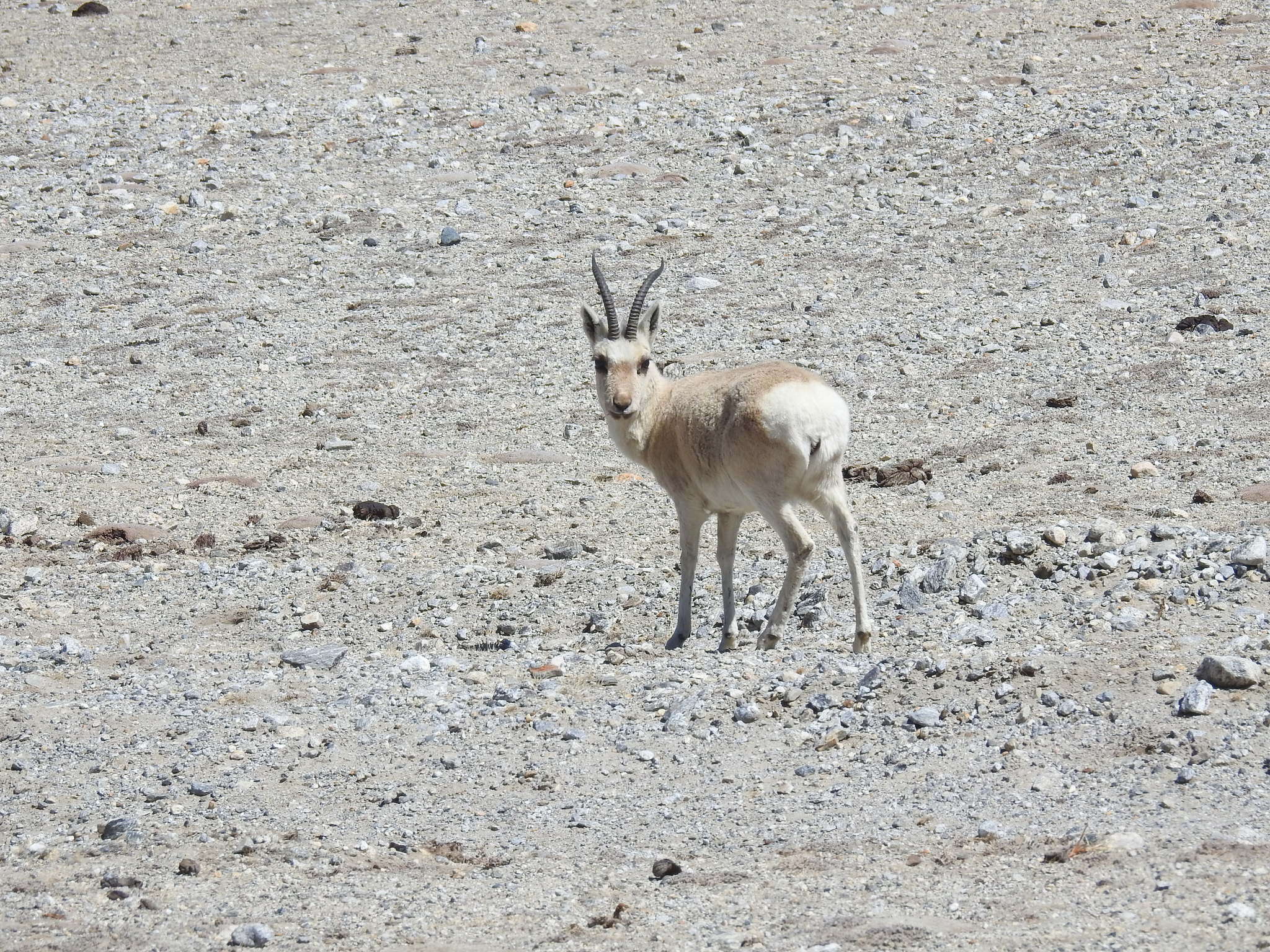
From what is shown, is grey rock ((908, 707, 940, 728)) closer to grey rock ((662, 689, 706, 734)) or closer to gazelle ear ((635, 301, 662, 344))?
grey rock ((662, 689, 706, 734))

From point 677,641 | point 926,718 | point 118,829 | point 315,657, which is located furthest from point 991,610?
point 118,829

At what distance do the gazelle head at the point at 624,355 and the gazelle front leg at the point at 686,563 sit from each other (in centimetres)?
70

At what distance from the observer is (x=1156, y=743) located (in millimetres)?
6781

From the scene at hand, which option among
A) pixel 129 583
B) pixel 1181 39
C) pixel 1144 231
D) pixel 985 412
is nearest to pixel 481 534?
pixel 129 583

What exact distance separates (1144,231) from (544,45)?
406 inches

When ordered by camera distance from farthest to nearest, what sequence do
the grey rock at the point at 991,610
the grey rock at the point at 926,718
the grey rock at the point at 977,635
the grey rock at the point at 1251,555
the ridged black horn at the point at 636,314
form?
1. the ridged black horn at the point at 636,314
2. the grey rock at the point at 991,610
3. the grey rock at the point at 1251,555
4. the grey rock at the point at 977,635
5. the grey rock at the point at 926,718

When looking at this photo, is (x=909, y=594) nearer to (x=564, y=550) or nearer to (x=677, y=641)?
(x=677, y=641)

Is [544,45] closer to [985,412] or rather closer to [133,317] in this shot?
[133,317]

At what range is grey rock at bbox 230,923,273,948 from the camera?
5.85 m

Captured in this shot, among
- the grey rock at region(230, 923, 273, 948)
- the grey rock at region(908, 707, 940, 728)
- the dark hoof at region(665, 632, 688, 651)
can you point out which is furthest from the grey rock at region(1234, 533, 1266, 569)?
the grey rock at region(230, 923, 273, 948)

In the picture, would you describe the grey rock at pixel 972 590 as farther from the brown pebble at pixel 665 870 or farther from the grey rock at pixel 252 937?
the grey rock at pixel 252 937

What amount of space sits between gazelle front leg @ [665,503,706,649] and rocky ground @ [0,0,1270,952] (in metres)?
0.12

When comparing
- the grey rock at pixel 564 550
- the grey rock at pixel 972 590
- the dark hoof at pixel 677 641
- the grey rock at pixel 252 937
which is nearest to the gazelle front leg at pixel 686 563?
the dark hoof at pixel 677 641

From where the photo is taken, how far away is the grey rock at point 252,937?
19.2 ft
